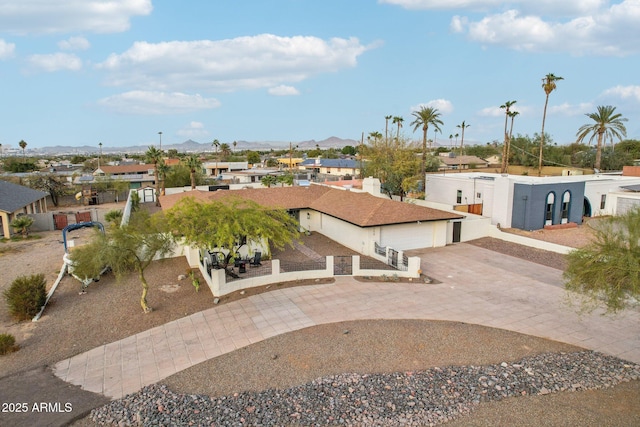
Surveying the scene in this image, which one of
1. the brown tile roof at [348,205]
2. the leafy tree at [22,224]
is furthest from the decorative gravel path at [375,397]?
the leafy tree at [22,224]

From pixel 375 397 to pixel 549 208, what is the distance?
93.4 feet

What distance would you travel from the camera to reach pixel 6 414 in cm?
1005

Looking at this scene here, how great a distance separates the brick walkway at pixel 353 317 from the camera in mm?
12523

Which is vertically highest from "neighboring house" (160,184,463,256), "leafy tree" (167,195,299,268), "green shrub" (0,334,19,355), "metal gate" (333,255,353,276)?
"leafy tree" (167,195,299,268)

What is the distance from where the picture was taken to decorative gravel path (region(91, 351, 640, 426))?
9.73m

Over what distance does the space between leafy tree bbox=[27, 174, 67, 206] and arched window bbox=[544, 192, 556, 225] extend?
54703 millimetres

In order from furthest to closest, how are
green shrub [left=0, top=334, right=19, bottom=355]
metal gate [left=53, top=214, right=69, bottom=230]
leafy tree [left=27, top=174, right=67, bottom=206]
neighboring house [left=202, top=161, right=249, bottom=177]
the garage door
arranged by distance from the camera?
neighboring house [left=202, top=161, right=249, bottom=177] < leafy tree [left=27, top=174, right=67, bottom=206] < metal gate [left=53, top=214, right=69, bottom=230] < the garage door < green shrub [left=0, top=334, right=19, bottom=355]

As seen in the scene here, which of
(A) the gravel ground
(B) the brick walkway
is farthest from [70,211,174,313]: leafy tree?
(B) the brick walkway

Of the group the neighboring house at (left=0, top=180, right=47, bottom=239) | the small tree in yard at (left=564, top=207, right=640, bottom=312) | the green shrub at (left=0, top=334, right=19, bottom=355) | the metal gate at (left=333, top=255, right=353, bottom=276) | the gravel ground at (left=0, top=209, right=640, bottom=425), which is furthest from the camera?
the neighboring house at (left=0, top=180, right=47, bottom=239)

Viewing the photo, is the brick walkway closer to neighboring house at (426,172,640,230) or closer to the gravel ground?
the gravel ground

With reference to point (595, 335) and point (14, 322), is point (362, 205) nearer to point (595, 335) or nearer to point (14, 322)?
point (595, 335)

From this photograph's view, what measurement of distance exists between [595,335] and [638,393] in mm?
3696

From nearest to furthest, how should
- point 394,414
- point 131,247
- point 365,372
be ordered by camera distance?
point 394,414 < point 365,372 < point 131,247

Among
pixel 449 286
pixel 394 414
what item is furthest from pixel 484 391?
pixel 449 286
